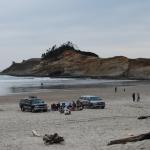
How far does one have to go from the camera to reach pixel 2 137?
2384 centimetres

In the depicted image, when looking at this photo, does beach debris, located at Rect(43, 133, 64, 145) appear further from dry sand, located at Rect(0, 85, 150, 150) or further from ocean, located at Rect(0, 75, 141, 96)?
ocean, located at Rect(0, 75, 141, 96)

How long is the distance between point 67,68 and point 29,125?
549 ft

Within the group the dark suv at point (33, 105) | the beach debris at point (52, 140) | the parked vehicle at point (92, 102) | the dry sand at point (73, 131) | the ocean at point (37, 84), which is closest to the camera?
the dry sand at point (73, 131)

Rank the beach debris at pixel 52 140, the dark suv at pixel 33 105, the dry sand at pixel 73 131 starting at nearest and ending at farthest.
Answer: the dry sand at pixel 73 131 < the beach debris at pixel 52 140 < the dark suv at pixel 33 105

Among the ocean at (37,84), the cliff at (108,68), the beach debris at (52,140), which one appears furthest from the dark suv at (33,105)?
the cliff at (108,68)

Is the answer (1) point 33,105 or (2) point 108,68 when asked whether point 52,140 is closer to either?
(1) point 33,105

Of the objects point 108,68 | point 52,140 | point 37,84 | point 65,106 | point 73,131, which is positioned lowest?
point 73,131

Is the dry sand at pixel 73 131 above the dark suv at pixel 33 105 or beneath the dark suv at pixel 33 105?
beneath

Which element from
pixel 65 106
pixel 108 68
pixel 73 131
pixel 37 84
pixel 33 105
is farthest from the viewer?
pixel 108 68

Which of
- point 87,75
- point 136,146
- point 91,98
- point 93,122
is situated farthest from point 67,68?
point 136,146

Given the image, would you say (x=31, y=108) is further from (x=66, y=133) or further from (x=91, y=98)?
(x=66, y=133)

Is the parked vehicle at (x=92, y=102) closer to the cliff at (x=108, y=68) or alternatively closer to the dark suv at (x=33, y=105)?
the dark suv at (x=33, y=105)

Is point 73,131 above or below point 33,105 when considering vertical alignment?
below

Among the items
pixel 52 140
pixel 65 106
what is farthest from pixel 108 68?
pixel 52 140
